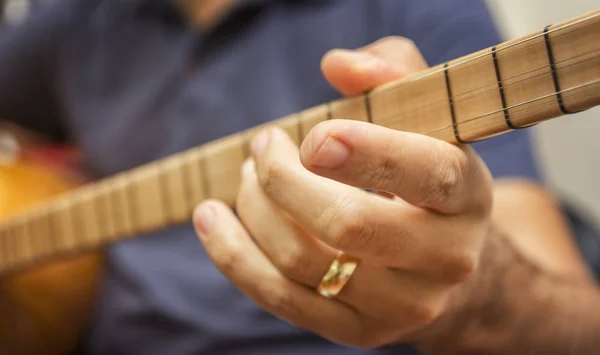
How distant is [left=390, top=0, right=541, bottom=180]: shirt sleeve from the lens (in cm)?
56

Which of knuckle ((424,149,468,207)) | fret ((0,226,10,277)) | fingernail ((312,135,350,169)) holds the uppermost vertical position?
fingernail ((312,135,350,169))

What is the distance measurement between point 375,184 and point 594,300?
34 centimetres

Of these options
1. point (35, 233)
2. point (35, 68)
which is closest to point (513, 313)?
point (35, 233)

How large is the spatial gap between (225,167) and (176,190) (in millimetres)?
71

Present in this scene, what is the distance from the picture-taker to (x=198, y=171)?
46 centimetres

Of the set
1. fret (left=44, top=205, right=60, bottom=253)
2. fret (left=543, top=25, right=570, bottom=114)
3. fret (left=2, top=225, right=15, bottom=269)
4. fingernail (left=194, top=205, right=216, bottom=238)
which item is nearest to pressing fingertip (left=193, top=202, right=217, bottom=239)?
fingernail (left=194, top=205, right=216, bottom=238)

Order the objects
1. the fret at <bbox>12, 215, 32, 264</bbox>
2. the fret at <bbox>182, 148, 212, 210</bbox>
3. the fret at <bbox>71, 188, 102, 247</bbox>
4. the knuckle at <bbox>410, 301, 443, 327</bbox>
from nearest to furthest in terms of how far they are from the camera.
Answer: the knuckle at <bbox>410, 301, 443, 327</bbox>
the fret at <bbox>182, 148, 212, 210</bbox>
the fret at <bbox>71, 188, 102, 247</bbox>
the fret at <bbox>12, 215, 32, 264</bbox>

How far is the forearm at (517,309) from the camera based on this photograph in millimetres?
394

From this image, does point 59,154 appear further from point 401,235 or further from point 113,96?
point 401,235

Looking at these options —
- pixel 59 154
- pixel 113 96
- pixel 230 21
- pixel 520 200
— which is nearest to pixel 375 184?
pixel 520 200

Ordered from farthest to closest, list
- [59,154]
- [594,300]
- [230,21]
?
[59,154] < [230,21] < [594,300]

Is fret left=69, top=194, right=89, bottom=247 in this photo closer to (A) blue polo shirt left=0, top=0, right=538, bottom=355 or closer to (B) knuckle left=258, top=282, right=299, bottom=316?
(A) blue polo shirt left=0, top=0, right=538, bottom=355

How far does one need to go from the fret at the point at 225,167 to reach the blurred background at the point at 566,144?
71cm

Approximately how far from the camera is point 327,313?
1.19ft
